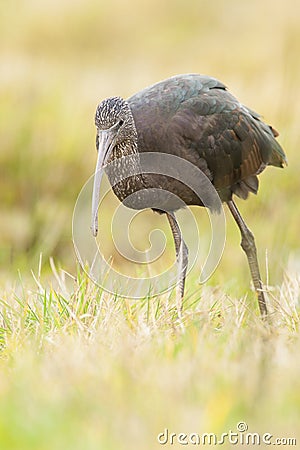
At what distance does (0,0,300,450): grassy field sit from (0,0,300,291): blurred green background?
0.03 m

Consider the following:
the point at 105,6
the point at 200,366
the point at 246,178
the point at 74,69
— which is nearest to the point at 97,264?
the point at 246,178

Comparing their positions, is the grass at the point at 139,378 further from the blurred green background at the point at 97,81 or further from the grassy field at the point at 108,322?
the blurred green background at the point at 97,81

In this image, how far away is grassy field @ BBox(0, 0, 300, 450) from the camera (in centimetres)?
263

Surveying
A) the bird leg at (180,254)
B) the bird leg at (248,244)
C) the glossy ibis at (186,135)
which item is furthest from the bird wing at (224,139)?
the bird leg at (180,254)

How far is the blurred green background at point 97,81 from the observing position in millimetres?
7809

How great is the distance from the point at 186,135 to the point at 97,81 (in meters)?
6.48

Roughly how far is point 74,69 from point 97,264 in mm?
7431

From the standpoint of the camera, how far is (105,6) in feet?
46.5

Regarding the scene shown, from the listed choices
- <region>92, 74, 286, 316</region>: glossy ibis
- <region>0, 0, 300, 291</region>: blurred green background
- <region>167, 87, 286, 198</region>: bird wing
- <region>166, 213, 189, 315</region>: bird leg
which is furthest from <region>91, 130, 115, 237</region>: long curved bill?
<region>0, 0, 300, 291</region>: blurred green background

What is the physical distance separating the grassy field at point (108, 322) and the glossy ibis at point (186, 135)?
0.21m

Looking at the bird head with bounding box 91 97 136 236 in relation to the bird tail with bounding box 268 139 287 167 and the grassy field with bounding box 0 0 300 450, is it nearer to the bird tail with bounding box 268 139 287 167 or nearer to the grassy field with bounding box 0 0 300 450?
the grassy field with bounding box 0 0 300 450

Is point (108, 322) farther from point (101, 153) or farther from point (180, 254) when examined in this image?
point (180, 254)

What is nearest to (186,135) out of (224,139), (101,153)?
(224,139)

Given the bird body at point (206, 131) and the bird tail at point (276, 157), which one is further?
the bird tail at point (276, 157)
